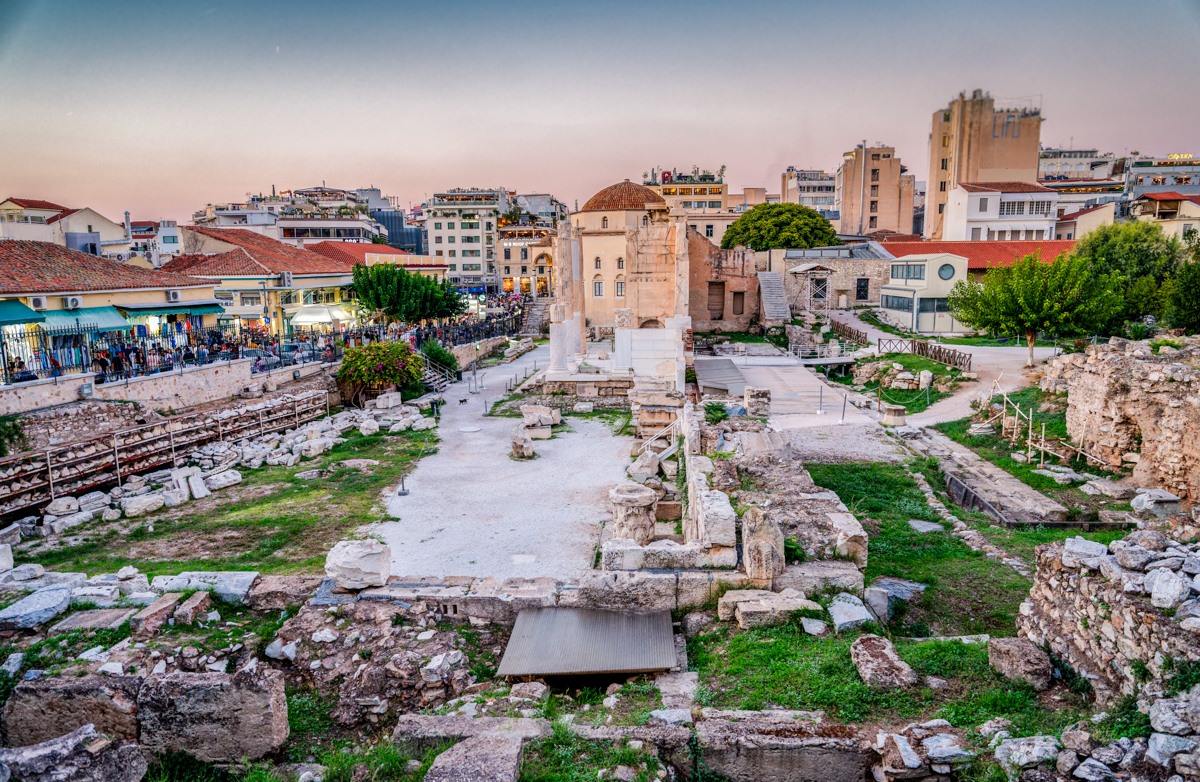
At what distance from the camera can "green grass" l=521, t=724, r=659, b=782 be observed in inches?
172

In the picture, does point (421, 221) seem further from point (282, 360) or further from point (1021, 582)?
point (1021, 582)

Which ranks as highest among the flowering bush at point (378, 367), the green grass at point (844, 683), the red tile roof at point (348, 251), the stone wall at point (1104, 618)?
the red tile roof at point (348, 251)

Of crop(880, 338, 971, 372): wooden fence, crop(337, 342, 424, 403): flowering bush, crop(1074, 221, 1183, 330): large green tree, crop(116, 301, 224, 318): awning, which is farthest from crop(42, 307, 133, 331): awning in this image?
crop(1074, 221, 1183, 330): large green tree

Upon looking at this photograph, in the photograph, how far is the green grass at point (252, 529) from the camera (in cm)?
988

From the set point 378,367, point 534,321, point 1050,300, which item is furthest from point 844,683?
point 534,321

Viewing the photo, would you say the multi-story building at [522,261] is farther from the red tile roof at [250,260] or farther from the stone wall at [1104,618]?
the stone wall at [1104,618]

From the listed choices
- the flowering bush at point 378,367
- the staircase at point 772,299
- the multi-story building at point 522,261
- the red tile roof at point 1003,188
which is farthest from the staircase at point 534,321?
the red tile roof at point 1003,188

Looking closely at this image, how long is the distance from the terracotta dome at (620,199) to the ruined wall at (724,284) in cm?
490

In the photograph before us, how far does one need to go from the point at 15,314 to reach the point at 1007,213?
55.0 m

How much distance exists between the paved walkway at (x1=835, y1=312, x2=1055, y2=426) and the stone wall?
12848mm

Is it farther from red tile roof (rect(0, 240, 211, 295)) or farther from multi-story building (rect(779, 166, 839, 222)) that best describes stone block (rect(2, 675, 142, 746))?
multi-story building (rect(779, 166, 839, 222))

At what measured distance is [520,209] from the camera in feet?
298

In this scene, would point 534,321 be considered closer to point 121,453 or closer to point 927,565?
point 121,453

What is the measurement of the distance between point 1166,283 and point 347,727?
2957cm
